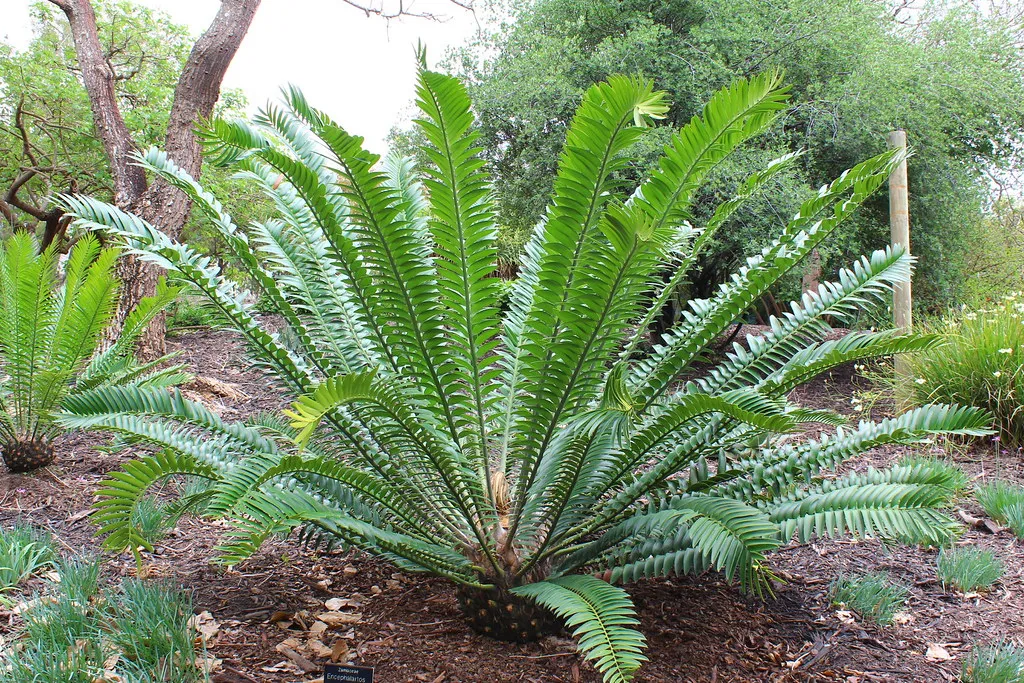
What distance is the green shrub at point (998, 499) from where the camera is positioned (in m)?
3.16

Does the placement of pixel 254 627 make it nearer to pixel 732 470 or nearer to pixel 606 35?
pixel 732 470

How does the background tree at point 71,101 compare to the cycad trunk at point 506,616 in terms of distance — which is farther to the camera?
the background tree at point 71,101

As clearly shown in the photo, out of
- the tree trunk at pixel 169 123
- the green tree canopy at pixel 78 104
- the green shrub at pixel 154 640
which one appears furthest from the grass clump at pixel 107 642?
the green tree canopy at pixel 78 104

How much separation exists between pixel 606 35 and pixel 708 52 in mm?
1445

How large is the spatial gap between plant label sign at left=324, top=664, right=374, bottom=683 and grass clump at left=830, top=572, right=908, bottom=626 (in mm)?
1628

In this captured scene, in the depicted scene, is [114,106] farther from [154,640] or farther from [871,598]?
[871,598]

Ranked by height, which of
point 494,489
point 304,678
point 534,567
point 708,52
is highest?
point 708,52

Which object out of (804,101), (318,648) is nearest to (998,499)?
(318,648)

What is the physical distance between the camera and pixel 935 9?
9.79 metres

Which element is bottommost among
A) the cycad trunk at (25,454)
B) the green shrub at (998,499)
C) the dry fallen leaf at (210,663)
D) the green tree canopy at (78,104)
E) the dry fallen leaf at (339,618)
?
the dry fallen leaf at (210,663)

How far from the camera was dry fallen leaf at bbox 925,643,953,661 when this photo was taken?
223 centimetres

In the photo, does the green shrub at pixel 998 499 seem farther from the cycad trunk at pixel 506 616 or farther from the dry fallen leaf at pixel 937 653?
the cycad trunk at pixel 506 616

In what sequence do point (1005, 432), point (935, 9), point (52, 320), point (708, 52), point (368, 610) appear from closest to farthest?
point (368, 610)
point (52, 320)
point (1005, 432)
point (708, 52)
point (935, 9)

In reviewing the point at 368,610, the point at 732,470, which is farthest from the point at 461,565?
the point at 732,470
